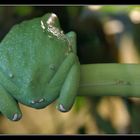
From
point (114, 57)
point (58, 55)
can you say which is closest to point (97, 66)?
point (58, 55)

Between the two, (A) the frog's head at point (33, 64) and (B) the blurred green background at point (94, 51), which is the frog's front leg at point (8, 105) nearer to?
(A) the frog's head at point (33, 64)

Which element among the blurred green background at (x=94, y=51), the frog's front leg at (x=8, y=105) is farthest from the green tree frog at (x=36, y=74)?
the blurred green background at (x=94, y=51)

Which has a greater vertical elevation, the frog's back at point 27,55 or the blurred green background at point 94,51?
the frog's back at point 27,55

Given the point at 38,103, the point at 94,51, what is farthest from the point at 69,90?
the point at 94,51

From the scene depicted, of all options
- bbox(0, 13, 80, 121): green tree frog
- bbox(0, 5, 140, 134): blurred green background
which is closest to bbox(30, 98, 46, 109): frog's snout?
bbox(0, 13, 80, 121): green tree frog

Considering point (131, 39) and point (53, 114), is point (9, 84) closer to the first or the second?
point (53, 114)

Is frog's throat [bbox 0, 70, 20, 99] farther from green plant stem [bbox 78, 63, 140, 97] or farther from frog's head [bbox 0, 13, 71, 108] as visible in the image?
green plant stem [bbox 78, 63, 140, 97]

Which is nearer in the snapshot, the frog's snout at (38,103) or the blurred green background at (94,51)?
the frog's snout at (38,103)
